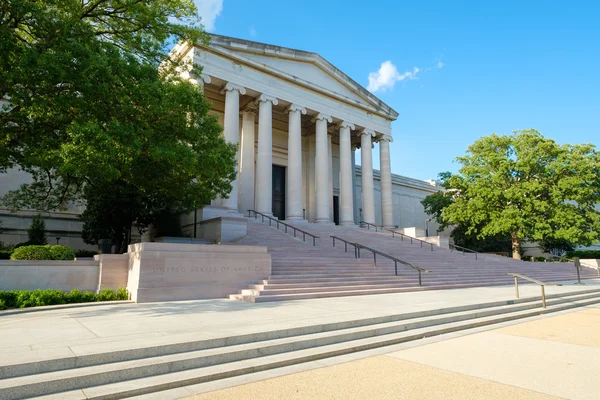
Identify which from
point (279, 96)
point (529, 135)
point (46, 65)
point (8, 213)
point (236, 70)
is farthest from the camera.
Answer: point (529, 135)

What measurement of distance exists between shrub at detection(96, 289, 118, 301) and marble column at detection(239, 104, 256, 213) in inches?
597

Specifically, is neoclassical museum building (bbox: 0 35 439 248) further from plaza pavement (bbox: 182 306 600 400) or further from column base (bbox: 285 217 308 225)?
plaza pavement (bbox: 182 306 600 400)

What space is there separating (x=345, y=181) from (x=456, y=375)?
25.7 m

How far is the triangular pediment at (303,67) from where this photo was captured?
25.6 meters

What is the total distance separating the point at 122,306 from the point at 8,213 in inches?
669

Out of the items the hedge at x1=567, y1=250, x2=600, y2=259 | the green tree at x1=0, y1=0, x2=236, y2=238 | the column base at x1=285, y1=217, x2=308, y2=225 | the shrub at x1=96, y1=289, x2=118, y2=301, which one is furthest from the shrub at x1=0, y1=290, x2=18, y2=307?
the hedge at x1=567, y1=250, x2=600, y2=259

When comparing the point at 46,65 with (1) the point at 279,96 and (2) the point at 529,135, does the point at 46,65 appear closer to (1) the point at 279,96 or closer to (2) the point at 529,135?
(1) the point at 279,96

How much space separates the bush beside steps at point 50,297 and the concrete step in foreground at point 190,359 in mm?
6433

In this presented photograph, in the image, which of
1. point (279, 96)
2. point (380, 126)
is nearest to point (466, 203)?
point (380, 126)

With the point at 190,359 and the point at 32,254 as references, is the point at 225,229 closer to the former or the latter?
the point at 32,254

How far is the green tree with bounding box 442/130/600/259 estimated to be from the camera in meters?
29.5

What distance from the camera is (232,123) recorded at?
24.3m

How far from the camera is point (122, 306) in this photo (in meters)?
10.7

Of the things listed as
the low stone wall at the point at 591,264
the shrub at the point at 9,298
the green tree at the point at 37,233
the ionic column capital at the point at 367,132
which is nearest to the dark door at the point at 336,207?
the ionic column capital at the point at 367,132
